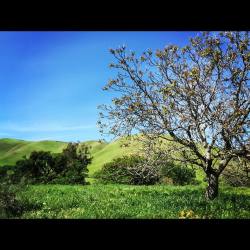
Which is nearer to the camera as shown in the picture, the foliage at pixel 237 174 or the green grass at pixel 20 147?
the foliage at pixel 237 174

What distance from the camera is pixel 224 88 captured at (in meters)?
13.4

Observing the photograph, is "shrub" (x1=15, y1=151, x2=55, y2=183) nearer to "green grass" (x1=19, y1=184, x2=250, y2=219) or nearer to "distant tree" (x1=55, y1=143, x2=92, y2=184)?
"distant tree" (x1=55, y1=143, x2=92, y2=184)

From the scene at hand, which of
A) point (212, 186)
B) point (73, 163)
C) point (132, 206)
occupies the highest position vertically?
point (73, 163)

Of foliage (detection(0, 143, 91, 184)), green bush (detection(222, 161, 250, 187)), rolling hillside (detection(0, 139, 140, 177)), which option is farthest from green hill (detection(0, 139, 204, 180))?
green bush (detection(222, 161, 250, 187))

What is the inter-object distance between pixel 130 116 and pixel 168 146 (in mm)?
1499

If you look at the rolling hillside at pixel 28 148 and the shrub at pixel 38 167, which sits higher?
the rolling hillside at pixel 28 148

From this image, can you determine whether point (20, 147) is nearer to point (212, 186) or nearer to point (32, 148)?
point (32, 148)

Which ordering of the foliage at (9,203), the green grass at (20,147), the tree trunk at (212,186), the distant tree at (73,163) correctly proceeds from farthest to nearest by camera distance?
the green grass at (20,147), the distant tree at (73,163), the tree trunk at (212,186), the foliage at (9,203)

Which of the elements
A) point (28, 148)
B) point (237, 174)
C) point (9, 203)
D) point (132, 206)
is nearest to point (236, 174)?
point (237, 174)

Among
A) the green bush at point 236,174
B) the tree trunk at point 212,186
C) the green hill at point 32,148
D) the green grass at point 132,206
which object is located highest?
the green hill at point 32,148

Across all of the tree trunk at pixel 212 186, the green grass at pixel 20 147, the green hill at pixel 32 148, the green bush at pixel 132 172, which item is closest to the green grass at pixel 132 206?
the tree trunk at pixel 212 186

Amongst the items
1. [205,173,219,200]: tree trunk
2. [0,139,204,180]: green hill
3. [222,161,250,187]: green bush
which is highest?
[0,139,204,180]: green hill

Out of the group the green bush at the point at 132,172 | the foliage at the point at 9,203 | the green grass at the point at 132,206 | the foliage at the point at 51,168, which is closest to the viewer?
the green grass at the point at 132,206

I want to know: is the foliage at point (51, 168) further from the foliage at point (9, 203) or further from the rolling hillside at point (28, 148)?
the rolling hillside at point (28, 148)
